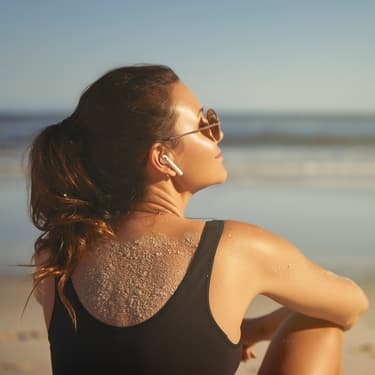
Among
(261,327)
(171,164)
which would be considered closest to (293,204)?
(261,327)

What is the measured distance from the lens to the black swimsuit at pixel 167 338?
1759mm

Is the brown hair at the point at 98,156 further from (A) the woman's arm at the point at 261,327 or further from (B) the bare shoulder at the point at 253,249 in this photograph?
(A) the woman's arm at the point at 261,327

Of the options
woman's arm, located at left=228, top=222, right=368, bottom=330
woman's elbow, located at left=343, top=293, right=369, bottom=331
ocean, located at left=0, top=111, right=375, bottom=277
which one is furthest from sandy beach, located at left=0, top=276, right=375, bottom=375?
woman's arm, located at left=228, top=222, right=368, bottom=330

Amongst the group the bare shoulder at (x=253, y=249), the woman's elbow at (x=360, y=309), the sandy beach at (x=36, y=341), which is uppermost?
the bare shoulder at (x=253, y=249)

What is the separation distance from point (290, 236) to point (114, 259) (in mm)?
4619

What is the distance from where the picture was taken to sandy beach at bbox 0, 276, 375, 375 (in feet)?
12.2

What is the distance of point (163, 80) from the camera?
1.95 metres

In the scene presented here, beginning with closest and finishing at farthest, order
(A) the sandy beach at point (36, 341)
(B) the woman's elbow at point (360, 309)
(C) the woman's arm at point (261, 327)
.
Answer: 1. (B) the woman's elbow at point (360, 309)
2. (C) the woman's arm at point (261, 327)
3. (A) the sandy beach at point (36, 341)

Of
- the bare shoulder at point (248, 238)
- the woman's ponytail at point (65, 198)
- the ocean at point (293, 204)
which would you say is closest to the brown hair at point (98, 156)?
the woman's ponytail at point (65, 198)

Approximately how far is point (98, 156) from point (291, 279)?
61 centimetres

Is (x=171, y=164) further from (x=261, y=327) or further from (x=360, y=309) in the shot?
(x=261, y=327)

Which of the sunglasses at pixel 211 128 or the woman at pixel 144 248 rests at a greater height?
the sunglasses at pixel 211 128

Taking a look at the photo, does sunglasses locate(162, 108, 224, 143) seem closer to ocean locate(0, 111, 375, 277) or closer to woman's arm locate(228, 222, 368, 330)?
woman's arm locate(228, 222, 368, 330)

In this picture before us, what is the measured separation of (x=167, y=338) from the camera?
5.80 feet
